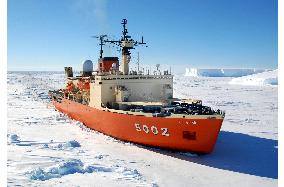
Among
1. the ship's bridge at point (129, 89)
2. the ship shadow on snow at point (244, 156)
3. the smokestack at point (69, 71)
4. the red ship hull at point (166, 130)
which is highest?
the smokestack at point (69, 71)

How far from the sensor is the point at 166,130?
1362cm

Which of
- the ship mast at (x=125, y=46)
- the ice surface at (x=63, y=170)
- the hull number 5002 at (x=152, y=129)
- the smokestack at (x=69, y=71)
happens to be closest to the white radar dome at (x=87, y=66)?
the smokestack at (x=69, y=71)

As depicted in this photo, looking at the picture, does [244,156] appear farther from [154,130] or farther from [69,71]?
[69,71]

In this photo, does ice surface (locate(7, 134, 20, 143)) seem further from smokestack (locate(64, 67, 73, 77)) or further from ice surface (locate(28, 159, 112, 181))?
smokestack (locate(64, 67, 73, 77))

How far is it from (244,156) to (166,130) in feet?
12.0

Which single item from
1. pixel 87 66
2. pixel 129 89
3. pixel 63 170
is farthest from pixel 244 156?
pixel 87 66

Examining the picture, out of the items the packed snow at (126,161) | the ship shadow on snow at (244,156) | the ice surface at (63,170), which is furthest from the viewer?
the ship shadow on snow at (244,156)

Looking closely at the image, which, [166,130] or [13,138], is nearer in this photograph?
[166,130]

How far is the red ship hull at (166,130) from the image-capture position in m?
13.0

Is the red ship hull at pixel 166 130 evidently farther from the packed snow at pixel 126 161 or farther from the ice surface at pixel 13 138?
the ice surface at pixel 13 138

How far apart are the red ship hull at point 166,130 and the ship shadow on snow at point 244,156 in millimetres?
471

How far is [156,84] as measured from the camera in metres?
18.5
